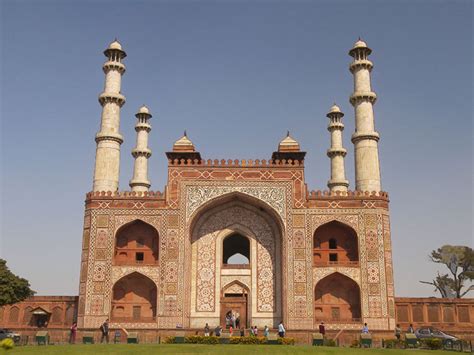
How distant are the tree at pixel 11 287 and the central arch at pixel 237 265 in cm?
756

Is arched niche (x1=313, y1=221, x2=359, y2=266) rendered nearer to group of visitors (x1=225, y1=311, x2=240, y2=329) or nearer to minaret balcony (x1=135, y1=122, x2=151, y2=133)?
group of visitors (x1=225, y1=311, x2=240, y2=329)

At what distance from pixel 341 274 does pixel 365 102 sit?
9243 mm

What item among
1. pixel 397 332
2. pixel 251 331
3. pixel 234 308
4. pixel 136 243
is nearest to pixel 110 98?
pixel 136 243

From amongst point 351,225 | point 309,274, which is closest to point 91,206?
point 309,274

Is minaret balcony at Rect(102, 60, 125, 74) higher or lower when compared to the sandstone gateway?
higher

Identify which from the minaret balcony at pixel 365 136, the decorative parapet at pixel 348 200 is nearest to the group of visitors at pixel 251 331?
the decorative parapet at pixel 348 200

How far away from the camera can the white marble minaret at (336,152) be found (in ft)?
112

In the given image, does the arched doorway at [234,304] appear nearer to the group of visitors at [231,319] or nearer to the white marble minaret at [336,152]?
the group of visitors at [231,319]

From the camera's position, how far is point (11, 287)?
2458 centimetres

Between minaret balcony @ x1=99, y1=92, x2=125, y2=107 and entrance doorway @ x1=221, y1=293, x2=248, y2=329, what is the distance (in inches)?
452

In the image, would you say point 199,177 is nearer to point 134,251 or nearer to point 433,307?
point 134,251

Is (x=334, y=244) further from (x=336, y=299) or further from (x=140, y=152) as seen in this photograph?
(x=140, y=152)

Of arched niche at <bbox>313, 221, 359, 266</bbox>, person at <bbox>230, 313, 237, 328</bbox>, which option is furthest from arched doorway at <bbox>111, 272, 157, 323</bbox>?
arched niche at <bbox>313, 221, 359, 266</bbox>

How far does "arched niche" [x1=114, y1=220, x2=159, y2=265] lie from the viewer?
26.9 metres
